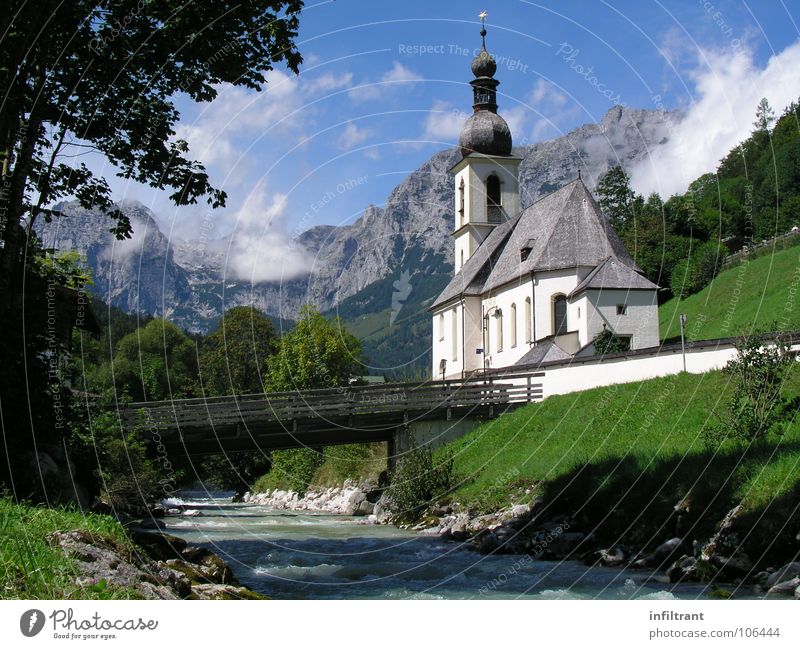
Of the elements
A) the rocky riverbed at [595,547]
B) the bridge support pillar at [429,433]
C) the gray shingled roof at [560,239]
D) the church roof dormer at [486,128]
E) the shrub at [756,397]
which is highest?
the church roof dormer at [486,128]

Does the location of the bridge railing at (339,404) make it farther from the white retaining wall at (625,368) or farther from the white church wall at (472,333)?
the white church wall at (472,333)

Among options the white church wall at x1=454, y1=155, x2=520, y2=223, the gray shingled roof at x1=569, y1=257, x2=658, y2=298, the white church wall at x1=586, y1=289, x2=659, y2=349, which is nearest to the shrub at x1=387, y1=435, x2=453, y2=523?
the white church wall at x1=586, y1=289, x2=659, y2=349

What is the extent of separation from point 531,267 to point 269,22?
3425 cm

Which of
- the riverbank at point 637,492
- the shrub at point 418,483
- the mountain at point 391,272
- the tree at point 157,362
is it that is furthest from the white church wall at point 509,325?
the mountain at point 391,272

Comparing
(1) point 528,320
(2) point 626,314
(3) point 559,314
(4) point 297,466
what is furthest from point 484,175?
(4) point 297,466

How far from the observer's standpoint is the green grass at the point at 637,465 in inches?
648

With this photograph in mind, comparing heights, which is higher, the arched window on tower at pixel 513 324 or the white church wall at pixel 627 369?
the arched window on tower at pixel 513 324

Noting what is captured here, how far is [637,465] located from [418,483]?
10378 mm

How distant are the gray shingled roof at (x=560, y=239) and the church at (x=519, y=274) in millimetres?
57

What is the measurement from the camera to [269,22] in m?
14.0

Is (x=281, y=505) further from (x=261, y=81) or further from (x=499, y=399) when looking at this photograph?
(x=261, y=81)

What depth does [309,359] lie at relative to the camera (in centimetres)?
5184

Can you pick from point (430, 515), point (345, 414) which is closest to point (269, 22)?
point (430, 515)

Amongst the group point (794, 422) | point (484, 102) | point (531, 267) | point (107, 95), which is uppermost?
point (484, 102)
